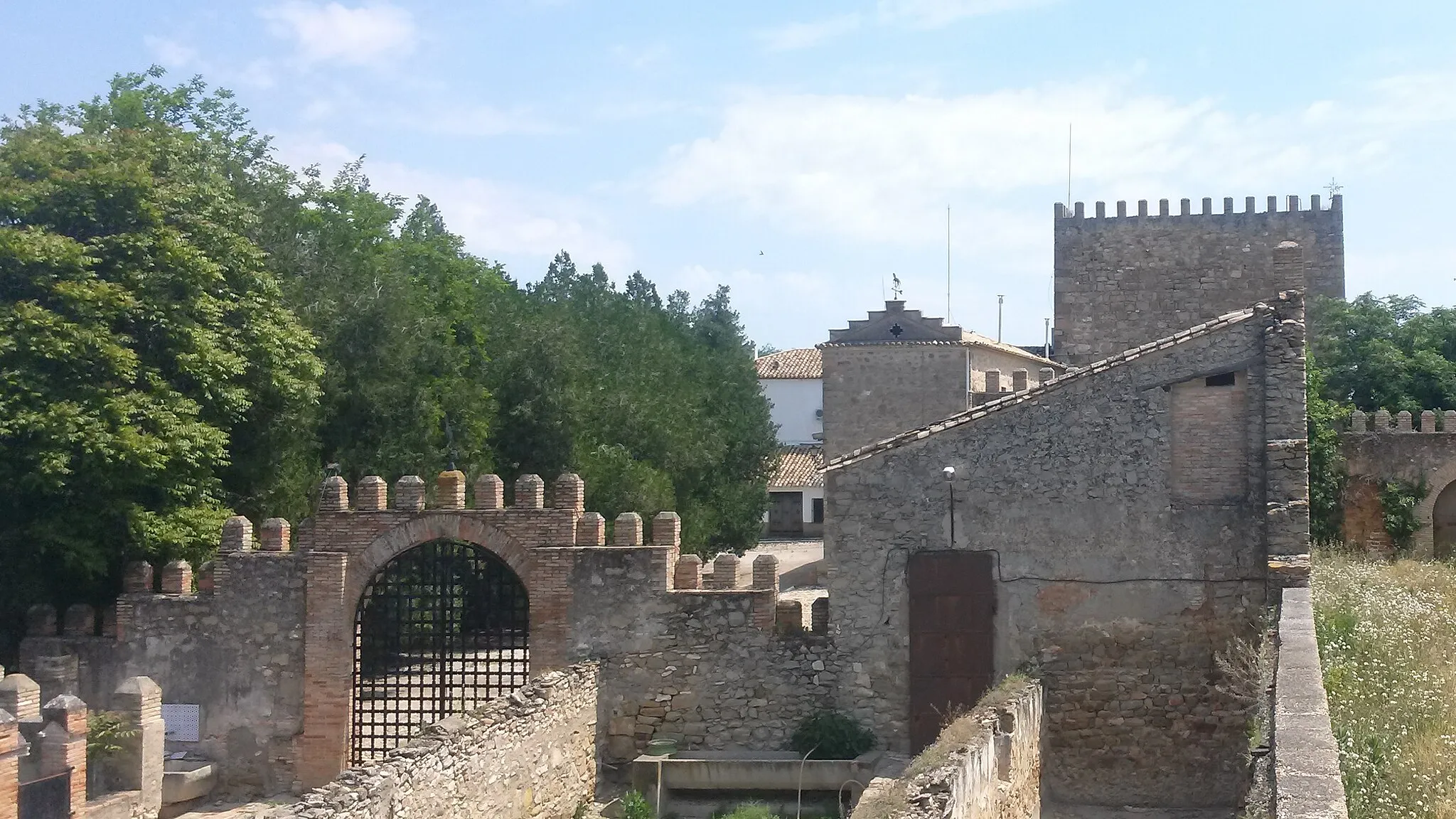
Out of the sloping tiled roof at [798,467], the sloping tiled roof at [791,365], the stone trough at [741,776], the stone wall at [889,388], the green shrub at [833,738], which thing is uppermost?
the sloping tiled roof at [791,365]

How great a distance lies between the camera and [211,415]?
17.0 m

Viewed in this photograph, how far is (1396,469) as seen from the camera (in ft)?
82.4

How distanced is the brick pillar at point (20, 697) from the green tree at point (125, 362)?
2359mm

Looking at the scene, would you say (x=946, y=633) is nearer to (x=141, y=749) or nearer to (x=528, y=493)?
(x=528, y=493)

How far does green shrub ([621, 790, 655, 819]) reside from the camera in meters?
14.3

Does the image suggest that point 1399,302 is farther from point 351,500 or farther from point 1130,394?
point 351,500

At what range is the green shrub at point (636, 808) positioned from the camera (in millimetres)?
14273

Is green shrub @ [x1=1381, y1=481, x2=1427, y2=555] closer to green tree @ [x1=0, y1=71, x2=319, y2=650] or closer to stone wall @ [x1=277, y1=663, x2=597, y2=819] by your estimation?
stone wall @ [x1=277, y1=663, x2=597, y2=819]

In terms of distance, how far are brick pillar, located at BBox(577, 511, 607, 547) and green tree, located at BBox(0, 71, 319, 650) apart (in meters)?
4.66

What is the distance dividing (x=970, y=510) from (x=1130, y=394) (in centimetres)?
212

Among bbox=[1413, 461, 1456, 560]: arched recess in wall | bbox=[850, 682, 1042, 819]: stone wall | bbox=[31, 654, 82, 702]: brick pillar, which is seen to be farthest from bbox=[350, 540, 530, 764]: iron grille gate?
bbox=[1413, 461, 1456, 560]: arched recess in wall

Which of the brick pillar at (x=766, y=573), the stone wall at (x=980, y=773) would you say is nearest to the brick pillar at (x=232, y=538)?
the brick pillar at (x=766, y=573)

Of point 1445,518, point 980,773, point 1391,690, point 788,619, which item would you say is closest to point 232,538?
point 788,619

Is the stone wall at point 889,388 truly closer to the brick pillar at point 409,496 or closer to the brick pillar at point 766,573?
the brick pillar at point 766,573
